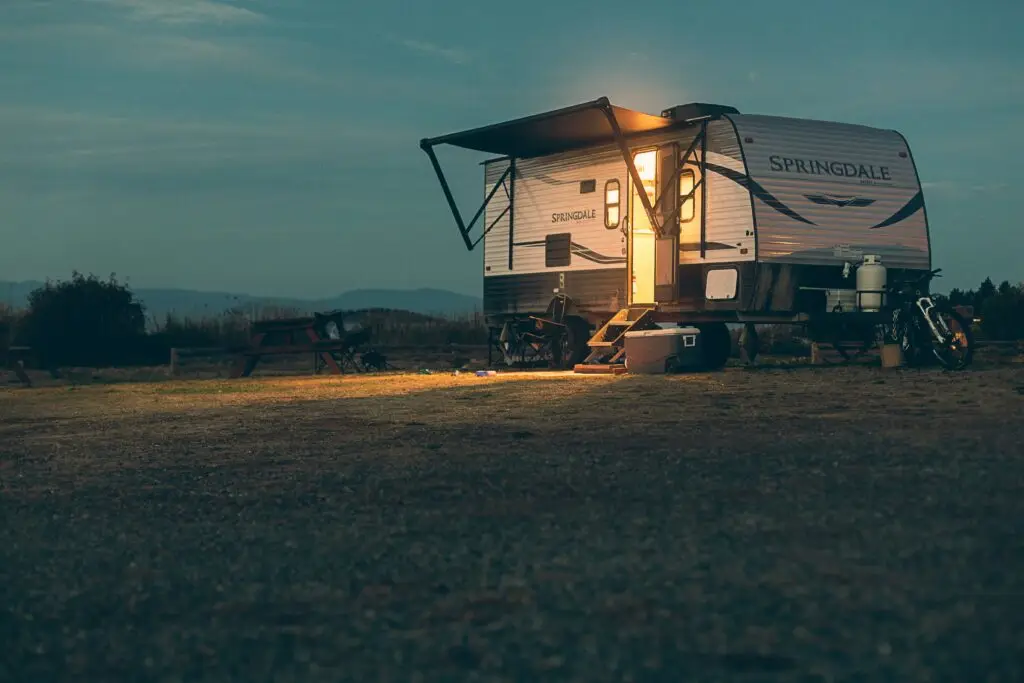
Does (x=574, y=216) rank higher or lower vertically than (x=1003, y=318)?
higher

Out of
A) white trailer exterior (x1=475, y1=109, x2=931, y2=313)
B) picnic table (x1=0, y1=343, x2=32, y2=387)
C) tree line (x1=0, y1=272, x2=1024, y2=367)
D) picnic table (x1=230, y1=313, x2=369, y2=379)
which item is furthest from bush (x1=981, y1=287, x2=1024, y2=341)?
picnic table (x1=0, y1=343, x2=32, y2=387)

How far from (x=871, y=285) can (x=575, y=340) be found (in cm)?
564

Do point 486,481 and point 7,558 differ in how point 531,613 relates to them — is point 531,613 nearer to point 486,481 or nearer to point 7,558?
point 7,558

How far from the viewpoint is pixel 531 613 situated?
146 inches

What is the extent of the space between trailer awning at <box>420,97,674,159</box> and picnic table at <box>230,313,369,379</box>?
403cm

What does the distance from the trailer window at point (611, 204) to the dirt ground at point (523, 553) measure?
34.3 feet

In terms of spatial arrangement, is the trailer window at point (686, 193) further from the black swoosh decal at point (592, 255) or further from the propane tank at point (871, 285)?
the propane tank at point (871, 285)

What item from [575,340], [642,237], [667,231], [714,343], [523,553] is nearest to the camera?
[523,553]

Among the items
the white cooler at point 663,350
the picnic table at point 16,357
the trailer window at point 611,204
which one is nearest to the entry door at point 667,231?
the white cooler at point 663,350

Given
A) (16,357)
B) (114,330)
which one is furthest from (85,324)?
(16,357)

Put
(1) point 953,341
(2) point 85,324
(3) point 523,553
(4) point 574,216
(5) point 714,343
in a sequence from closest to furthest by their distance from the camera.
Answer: (3) point 523,553, (1) point 953,341, (5) point 714,343, (4) point 574,216, (2) point 85,324

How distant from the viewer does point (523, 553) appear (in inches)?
182

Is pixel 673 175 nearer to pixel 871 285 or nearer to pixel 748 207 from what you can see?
pixel 748 207

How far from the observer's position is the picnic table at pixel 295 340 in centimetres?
2153
